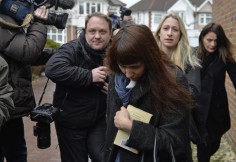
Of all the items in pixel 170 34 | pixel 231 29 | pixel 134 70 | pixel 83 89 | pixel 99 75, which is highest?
pixel 231 29

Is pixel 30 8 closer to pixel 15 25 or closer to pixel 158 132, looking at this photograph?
pixel 15 25

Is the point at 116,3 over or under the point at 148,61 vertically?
over

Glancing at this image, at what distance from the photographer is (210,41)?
4523mm

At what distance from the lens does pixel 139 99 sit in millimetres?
2463

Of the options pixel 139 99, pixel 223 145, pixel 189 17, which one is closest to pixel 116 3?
pixel 189 17

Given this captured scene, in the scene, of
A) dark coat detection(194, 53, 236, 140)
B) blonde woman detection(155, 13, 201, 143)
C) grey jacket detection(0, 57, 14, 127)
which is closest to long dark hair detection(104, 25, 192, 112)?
grey jacket detection(0, 57, 14, 127)

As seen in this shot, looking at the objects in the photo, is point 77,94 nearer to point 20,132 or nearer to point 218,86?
point 20,132

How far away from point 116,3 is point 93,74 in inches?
2443

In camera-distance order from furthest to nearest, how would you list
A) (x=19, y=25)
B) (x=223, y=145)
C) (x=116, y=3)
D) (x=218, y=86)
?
(x=116, y=3), (x=223, y=145), (x=218, y=86), (x=19, y=25)

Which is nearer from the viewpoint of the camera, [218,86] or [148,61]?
[148,61]

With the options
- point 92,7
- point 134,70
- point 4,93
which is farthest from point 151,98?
point 92,7

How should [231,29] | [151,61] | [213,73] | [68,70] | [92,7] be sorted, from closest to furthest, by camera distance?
1. [151,61]
2. [68,70]
3. [213,73]
4. [231,29]
5. [92,7]

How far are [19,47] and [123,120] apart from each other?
138 centimetres

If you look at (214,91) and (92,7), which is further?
(92,7)
